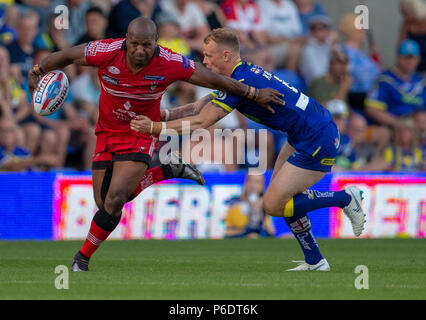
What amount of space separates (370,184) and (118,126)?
7.61m

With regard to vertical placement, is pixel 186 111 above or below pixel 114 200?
above

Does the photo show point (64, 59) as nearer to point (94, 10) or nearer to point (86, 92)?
point (86, 92)

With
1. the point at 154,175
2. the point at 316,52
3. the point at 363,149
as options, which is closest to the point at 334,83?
the point at 316,52

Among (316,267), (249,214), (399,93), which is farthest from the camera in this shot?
(399,93)

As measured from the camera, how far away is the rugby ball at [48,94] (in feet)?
31.2

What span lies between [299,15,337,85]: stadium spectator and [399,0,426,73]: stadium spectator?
2120 millimetres

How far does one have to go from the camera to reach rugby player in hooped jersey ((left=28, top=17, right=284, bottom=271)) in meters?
9.00

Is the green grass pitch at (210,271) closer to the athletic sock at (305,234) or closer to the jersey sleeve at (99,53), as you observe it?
the athletic sock at (305,234)

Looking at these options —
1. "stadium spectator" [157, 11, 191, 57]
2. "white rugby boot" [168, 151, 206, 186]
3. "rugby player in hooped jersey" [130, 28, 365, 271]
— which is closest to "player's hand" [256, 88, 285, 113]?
"rugby player in hooped jersey" [130, 28, 365, 271]

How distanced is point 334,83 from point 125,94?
9780 millimetres

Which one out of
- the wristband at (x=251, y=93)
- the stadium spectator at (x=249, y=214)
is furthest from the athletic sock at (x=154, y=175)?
the stadium spectator at (x=249, y=214)

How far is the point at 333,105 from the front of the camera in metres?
17.4

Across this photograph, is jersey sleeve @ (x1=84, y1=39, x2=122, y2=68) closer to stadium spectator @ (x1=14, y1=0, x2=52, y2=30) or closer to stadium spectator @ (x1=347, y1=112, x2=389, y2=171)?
stadium spectator @ (x1=14, y1=0, x2=52, y2=30)

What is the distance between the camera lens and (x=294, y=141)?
31.1 feet
